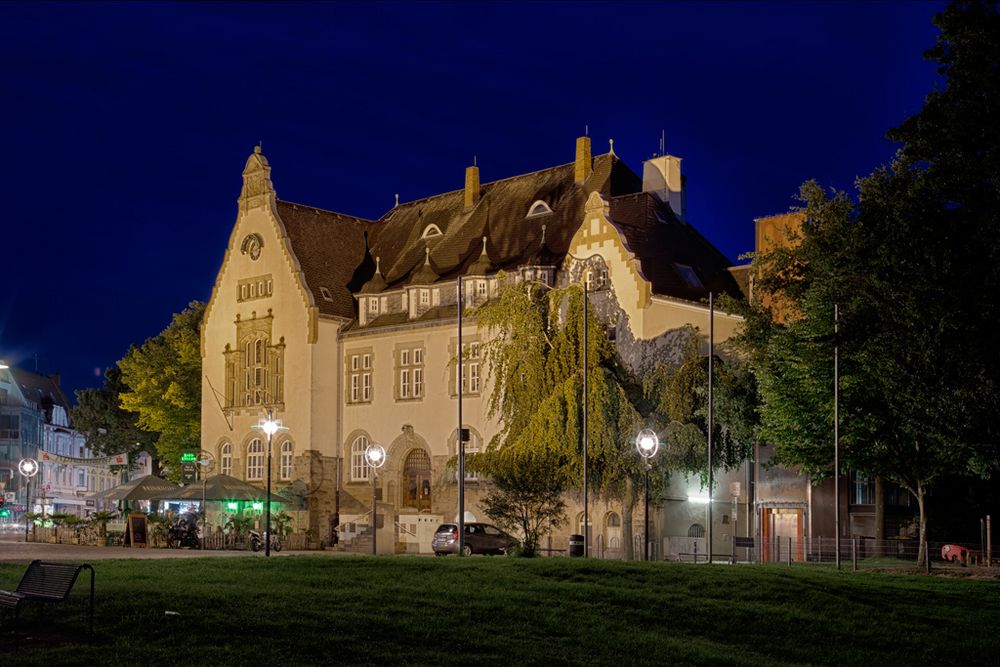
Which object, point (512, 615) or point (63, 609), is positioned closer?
point (63, 609)

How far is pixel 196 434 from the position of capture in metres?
78.9

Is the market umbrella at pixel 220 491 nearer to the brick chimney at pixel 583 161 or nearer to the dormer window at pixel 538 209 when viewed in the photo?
the dormer window at pixel 538 209

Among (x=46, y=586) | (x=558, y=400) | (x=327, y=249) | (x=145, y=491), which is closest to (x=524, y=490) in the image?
(x=558, y=400)

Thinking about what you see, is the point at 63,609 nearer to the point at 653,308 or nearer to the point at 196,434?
the point at 653,308

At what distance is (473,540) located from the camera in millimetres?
51625

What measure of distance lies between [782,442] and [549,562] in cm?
1717

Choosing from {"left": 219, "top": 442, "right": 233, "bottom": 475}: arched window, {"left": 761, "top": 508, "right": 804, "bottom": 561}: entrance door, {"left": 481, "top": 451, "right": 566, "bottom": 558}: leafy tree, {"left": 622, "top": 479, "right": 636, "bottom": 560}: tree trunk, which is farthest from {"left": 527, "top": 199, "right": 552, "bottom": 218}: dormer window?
{"left": 219, "top": 442, "right": 233, "bottom": 475}: arched window

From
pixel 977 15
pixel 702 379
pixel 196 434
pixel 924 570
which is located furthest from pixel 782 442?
pixel 196 434

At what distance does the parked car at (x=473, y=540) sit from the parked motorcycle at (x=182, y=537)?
9846 millimetres

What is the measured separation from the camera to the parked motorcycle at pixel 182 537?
5453cm

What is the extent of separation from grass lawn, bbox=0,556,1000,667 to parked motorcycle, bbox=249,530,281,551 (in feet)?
64.9

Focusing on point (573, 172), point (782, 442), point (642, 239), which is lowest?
point (782, 442)

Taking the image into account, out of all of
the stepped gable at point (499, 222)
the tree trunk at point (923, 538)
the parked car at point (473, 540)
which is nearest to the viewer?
the tree trunk at point (923, 538)


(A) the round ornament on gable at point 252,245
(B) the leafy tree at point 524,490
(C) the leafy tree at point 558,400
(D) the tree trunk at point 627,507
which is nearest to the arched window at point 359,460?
(A) the round ornament on gable at point 252,245
